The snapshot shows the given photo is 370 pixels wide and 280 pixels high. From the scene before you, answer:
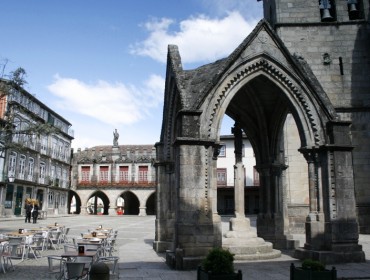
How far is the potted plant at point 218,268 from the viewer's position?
17.4 ft

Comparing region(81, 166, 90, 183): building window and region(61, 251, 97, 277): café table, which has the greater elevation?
region(81, 166, 90, 183): building window

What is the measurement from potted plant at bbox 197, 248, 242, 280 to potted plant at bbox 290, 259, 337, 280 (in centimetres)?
97

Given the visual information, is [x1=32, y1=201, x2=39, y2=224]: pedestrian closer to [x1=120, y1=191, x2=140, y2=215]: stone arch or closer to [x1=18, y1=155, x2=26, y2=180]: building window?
[x1=18, y1=155, x2=26, y2=180]: building window

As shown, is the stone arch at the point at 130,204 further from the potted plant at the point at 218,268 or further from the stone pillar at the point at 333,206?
the potted plant at the point at 218,268

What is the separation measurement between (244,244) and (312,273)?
13.7 feet

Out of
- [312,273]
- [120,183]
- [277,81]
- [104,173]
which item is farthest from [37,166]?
[312,273]

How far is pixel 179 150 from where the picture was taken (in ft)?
29.5

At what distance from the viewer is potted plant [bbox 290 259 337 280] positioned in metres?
5.63

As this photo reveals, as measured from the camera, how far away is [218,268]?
18.0 ft

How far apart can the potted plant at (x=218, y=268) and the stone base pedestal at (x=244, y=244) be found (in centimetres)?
Answer: 396

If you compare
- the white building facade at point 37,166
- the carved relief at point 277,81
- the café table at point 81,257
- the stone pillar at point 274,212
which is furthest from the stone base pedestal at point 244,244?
the white building facade at point 37,166

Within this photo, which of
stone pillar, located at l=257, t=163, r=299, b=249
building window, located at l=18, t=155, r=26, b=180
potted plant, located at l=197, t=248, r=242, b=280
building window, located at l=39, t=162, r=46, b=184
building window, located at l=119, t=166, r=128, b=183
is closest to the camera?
potted plant, located at l=197, t=248, r=242, b=280

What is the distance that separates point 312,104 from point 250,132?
306cm

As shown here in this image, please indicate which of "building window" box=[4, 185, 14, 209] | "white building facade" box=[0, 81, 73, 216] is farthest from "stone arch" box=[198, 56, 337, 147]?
"building window" box=[4, 185, 14, 209]
